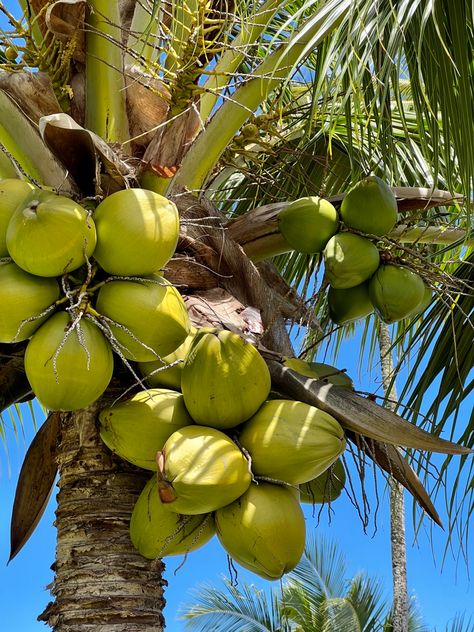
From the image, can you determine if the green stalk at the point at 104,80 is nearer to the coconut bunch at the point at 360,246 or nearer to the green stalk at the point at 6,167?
the green stalk at the point at 6,167

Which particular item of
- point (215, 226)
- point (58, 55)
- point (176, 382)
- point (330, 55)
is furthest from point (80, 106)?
point (176, 382)

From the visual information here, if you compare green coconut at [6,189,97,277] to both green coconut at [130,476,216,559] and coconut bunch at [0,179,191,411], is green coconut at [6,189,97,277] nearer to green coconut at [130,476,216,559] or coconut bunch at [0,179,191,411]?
coconut bunch at [0,179,191,411]

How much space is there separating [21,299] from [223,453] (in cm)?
49

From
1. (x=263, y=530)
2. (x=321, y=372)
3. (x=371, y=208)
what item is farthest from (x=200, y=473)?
(x=371, y=208)

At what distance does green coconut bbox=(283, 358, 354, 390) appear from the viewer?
2.04 meters

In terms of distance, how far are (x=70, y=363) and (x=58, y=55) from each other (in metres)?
1.07

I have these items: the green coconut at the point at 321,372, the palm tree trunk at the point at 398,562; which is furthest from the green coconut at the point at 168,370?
the palm tree trunk at the point at 398,562

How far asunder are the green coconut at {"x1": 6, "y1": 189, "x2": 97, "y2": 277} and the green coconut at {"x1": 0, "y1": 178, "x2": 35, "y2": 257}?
3.0 inches

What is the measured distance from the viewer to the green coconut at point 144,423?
175cm

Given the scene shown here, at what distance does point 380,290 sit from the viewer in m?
2.15

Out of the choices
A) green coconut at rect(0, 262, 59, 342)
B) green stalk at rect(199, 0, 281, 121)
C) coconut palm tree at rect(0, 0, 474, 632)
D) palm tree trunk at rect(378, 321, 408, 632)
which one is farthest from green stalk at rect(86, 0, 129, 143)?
palm tree trunk at rect(378, 321, 408, 632)

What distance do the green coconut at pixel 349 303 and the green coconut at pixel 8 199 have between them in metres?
0.89

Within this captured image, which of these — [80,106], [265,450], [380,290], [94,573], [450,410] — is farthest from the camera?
[450,410]

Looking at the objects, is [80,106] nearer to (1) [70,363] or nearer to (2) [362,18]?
(2) [362,18]
